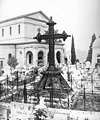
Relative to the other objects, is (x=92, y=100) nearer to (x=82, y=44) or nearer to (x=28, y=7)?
(x=82, y=44)

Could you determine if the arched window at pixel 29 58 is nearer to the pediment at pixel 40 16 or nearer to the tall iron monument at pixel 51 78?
the tall iron monument at pixel 51 78

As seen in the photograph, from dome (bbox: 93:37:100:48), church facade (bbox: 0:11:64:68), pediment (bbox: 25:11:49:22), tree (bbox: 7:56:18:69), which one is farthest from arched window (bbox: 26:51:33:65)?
dome (bbox: 93:37:100:48)

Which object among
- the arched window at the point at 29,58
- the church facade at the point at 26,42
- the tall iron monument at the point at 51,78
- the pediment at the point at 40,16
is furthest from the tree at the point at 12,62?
the pediment at the point at 40,16

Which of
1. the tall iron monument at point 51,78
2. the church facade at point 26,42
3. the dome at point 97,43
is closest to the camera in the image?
the dome at point 97,43

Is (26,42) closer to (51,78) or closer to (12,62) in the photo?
(12,62)

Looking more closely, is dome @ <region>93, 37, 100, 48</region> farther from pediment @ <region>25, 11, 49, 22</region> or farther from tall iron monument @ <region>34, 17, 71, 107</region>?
pediment @ <region>25, 11, 49, 22</region>

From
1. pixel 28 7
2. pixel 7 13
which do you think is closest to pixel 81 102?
pixel 28 7

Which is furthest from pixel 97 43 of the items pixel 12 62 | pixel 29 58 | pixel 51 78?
pixel 12 62
